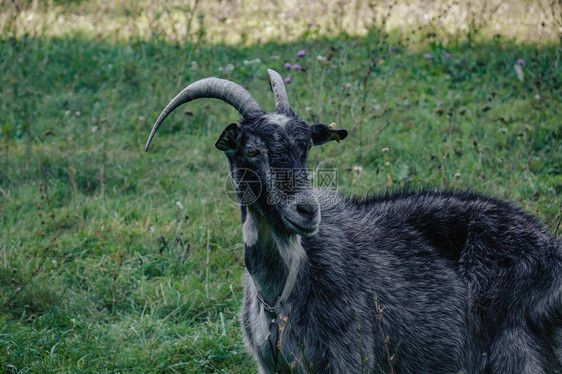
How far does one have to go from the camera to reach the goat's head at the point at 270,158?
2.92 m

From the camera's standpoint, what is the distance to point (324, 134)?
338 centimetres

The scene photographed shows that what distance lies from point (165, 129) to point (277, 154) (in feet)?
14.3

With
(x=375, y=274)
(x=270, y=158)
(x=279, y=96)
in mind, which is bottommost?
(x=375, y=274)

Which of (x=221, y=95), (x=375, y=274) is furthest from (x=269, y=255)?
(x=221, y=95)

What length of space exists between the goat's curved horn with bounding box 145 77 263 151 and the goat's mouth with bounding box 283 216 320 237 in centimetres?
72

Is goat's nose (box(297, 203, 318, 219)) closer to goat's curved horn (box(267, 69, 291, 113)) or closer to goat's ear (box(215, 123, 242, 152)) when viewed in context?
goat's ear (box(215, 123, 242, 152))

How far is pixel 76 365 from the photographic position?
3.63 metres

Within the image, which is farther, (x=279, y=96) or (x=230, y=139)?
(x=279, y=96)

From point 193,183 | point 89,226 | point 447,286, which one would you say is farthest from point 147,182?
point 447,286

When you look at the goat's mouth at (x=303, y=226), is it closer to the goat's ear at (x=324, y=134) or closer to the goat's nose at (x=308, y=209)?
the goat's nose at (x=308, y=209)

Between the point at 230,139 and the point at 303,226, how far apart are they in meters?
0.64

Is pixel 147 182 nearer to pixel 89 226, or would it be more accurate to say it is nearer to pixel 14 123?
pixel 89 226

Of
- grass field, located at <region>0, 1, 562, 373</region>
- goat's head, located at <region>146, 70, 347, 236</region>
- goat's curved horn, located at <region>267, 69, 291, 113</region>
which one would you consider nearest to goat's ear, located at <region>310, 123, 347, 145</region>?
goat's head, located at <region>146, 70, 347, 236</region>

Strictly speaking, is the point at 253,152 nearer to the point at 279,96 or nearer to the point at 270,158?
the point at 270,158
